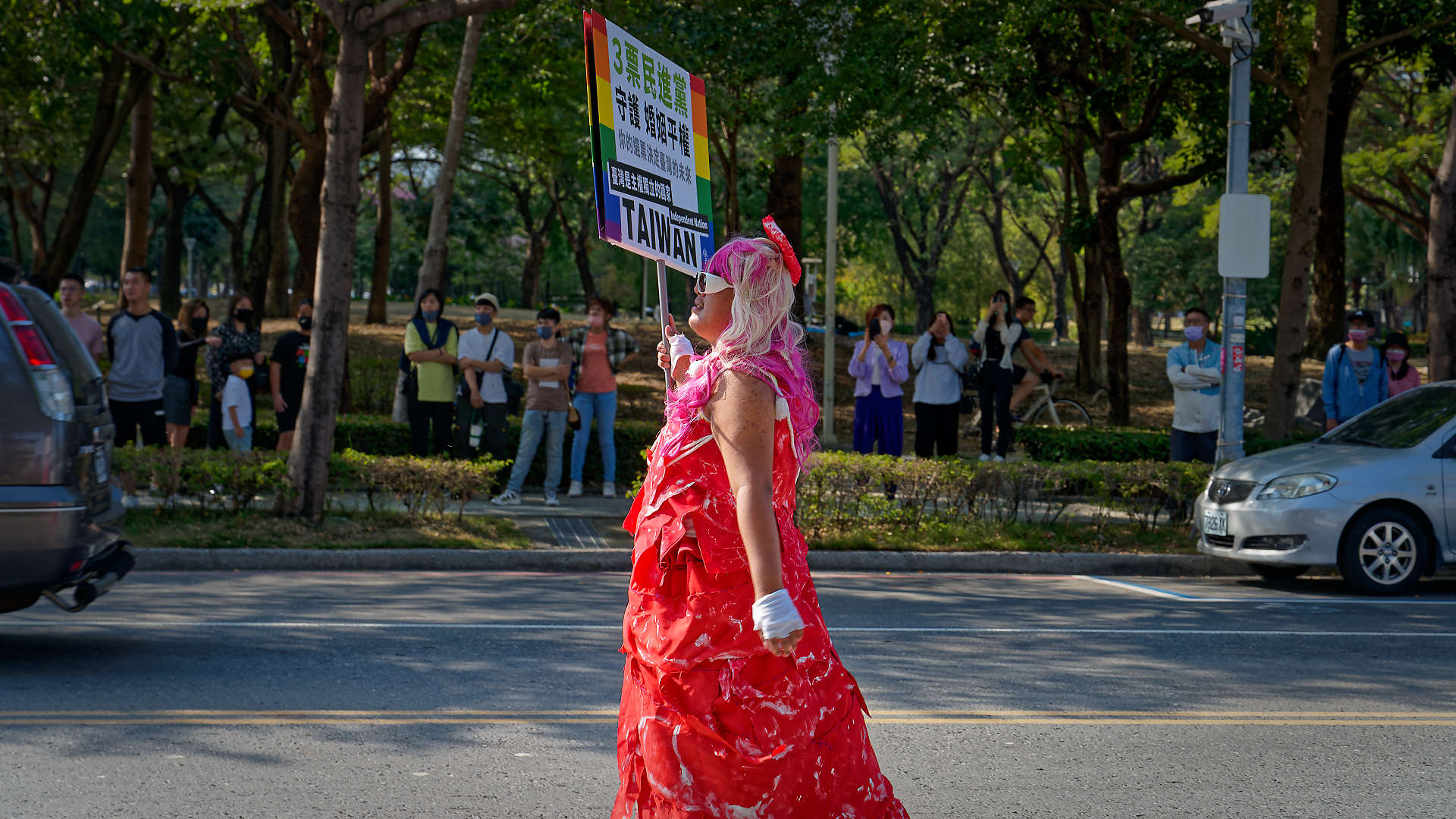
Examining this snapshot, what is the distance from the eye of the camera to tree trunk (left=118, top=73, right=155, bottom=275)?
82.4 ft

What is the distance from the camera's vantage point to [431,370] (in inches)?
534

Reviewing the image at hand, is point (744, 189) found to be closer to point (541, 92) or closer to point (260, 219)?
point (541, 92)

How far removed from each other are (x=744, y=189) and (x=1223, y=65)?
11293 mm

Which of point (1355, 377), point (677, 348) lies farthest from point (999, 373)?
point (677, 348)

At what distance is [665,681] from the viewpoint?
11.2ft

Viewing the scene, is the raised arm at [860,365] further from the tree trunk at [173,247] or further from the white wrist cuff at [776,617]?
the tree trunk at [173,247]

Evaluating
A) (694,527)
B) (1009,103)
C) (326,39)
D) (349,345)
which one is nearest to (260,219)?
(349,345)

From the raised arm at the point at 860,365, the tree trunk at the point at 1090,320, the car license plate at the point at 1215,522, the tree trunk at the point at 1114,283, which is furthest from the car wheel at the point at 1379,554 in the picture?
the tree trunk at the point at 1090,320

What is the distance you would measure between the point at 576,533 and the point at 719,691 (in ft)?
28.2

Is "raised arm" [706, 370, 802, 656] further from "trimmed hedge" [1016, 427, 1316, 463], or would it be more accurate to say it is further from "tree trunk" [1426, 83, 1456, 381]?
"tree trunk" [1426, 83, 1456, 381]

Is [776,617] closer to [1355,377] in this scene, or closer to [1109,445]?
[1355,377]

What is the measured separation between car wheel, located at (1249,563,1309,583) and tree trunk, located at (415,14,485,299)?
33.6 feet

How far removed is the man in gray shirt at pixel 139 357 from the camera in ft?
39.1

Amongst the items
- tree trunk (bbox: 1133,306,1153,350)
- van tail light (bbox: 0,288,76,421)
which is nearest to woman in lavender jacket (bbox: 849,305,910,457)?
van tail light (bbox: 0,288,76,421)
